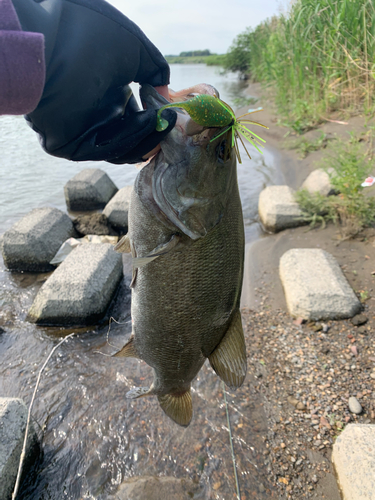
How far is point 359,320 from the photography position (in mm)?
3766

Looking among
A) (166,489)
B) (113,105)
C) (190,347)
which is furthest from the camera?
(166,489)

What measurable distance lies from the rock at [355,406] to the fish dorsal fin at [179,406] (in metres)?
1.62

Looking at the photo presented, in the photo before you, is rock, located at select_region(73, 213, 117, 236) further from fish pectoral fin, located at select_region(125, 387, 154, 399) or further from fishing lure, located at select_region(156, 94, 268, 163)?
fishing lure, located at select_region(156, 94, 268, 163)

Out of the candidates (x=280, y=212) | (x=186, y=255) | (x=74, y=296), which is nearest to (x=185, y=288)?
(x=186, y=255)

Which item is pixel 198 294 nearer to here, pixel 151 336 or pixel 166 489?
pixel 151 336

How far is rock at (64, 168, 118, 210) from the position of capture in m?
8.03

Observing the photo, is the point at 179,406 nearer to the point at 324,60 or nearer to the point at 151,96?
the point at 151,96

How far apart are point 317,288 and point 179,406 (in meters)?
2.46

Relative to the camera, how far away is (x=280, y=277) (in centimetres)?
481

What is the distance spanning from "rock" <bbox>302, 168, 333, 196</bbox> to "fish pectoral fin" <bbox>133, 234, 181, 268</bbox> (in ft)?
16.4

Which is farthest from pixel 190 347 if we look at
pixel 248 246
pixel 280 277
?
pixel 248 246

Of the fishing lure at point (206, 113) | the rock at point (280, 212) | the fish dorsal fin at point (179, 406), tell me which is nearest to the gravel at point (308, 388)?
the fish dorsal fin at point (179, 406)

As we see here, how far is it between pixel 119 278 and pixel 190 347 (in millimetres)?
3417

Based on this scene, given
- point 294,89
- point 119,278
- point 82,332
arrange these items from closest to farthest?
point 82,332
point 119,278
point 294,89
